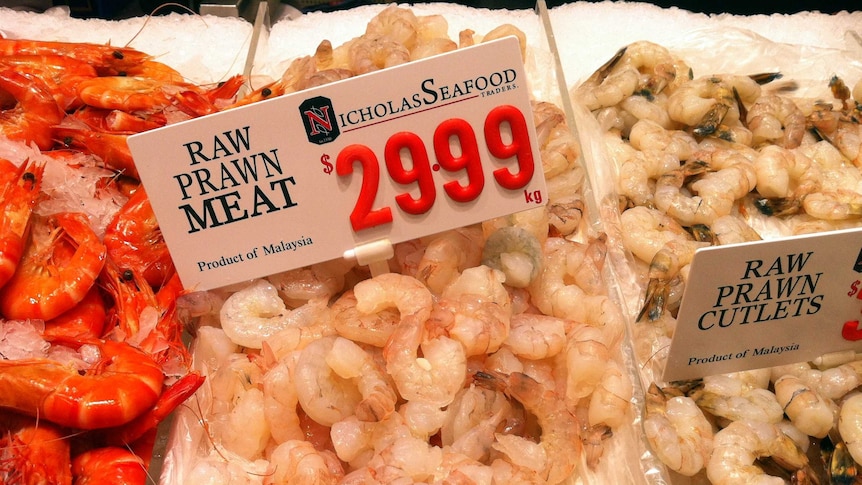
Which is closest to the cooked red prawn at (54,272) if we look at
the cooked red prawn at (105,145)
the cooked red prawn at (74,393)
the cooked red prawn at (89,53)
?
the cooked red prawn at (74,393)

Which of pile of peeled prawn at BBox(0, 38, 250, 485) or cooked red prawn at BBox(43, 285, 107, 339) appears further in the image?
cooked red prawn at BBox(43, 285, 107, 339)

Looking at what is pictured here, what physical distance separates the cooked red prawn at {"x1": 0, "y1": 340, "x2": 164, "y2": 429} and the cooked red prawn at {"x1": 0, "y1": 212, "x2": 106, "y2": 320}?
177 millimetres

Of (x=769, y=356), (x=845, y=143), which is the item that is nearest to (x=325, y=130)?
(x=769, y=356)

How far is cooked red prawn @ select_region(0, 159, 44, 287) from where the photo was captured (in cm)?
144

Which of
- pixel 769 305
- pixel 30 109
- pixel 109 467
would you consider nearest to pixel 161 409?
pixel 109 467

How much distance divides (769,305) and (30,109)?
1.90m

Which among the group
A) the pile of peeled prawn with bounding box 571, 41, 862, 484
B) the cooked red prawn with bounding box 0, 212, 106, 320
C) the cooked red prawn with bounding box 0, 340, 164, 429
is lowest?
the pile of peeled prawn with bounding box 571, 41, 862, 484

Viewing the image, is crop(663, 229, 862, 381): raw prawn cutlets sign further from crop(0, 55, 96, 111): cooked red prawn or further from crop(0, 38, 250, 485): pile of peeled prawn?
crop(0, 55, 96, 111): cooked red prawn

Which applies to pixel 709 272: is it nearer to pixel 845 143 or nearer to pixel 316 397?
pixel 316 397

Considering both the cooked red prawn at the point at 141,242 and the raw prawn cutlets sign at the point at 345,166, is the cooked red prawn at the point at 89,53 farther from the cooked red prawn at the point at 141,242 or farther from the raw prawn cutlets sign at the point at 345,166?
the raw prawn cutlets sign at the point at 345,166

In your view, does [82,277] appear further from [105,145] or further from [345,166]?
[345,166]

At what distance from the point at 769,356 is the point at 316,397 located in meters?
0.93

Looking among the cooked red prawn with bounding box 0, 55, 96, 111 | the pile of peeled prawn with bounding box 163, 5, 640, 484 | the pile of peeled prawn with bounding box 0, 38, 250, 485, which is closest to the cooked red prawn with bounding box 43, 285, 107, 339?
the pile of peeled prawn with bounding box 0, 38, 250, 485

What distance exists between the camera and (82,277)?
1.49m
